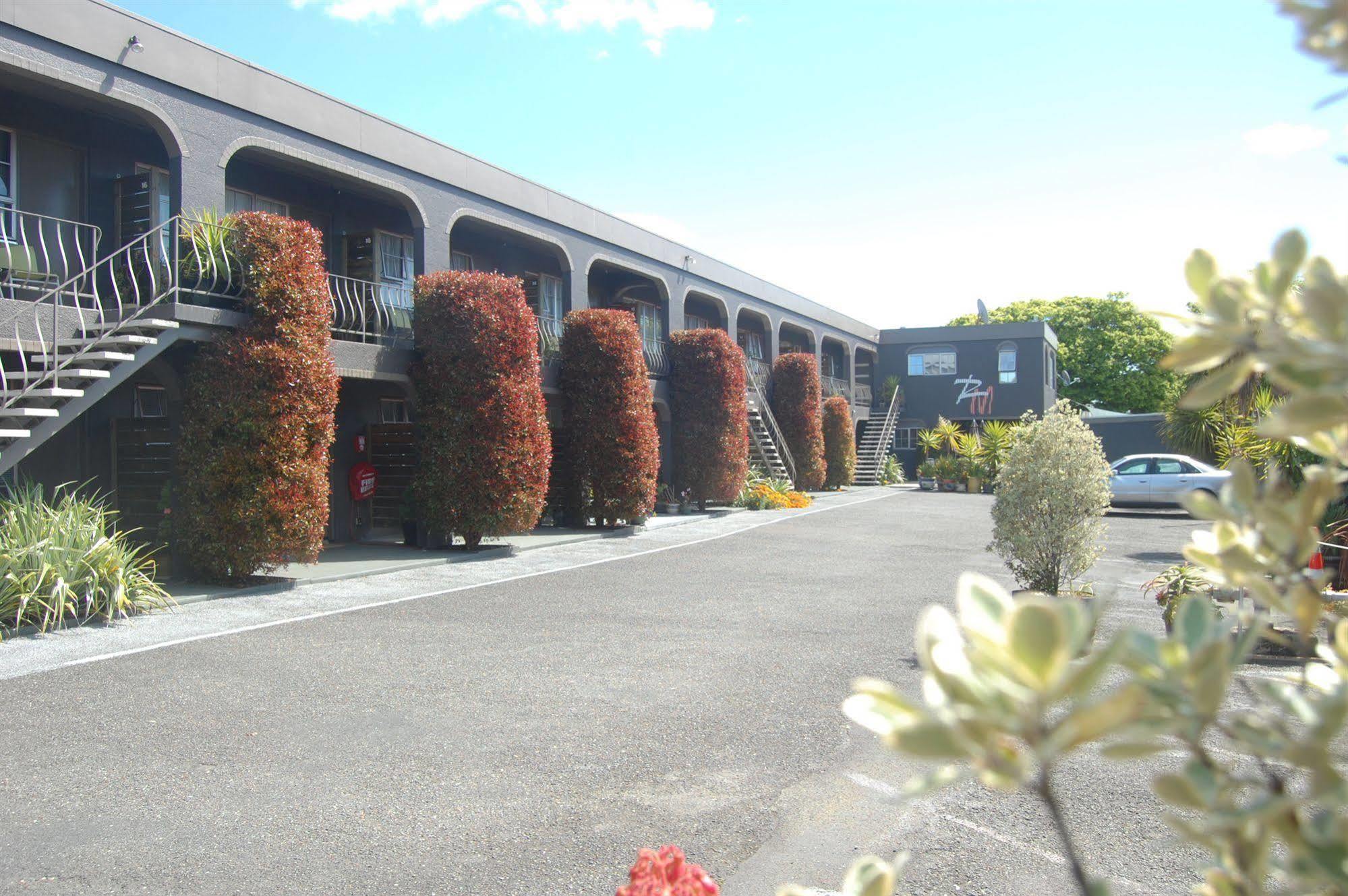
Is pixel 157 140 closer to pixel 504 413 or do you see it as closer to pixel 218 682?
pixel 504 413

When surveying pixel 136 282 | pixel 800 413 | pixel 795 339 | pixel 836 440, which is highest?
pixel 795 339

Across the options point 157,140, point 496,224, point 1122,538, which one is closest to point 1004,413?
point 1122,538

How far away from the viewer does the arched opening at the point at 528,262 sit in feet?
57.2

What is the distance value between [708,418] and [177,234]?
1231cm

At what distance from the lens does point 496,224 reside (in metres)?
16.8

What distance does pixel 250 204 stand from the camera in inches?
560

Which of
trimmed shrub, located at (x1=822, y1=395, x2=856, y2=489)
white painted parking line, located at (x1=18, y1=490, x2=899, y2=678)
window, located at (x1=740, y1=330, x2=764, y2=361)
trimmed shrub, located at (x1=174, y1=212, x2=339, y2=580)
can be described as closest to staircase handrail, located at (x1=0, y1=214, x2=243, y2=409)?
trimmed shrub, located at (x1=174, y1=212, x2=339, y2=580)

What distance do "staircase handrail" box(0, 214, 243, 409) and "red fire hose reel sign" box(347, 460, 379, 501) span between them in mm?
5022

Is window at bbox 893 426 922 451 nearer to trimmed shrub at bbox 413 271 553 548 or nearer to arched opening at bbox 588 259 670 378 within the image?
arched opening at bbox 588 259 670 378

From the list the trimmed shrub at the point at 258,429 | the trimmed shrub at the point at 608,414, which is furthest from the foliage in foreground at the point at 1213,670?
the trimmed shrub at the point at 608,414

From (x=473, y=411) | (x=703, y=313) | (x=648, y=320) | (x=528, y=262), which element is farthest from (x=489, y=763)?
(x=703, y=313)

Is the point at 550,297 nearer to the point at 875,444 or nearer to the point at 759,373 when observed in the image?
the point at 759,373

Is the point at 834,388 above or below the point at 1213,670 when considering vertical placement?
above

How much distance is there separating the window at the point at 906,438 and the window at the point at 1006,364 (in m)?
3.89
